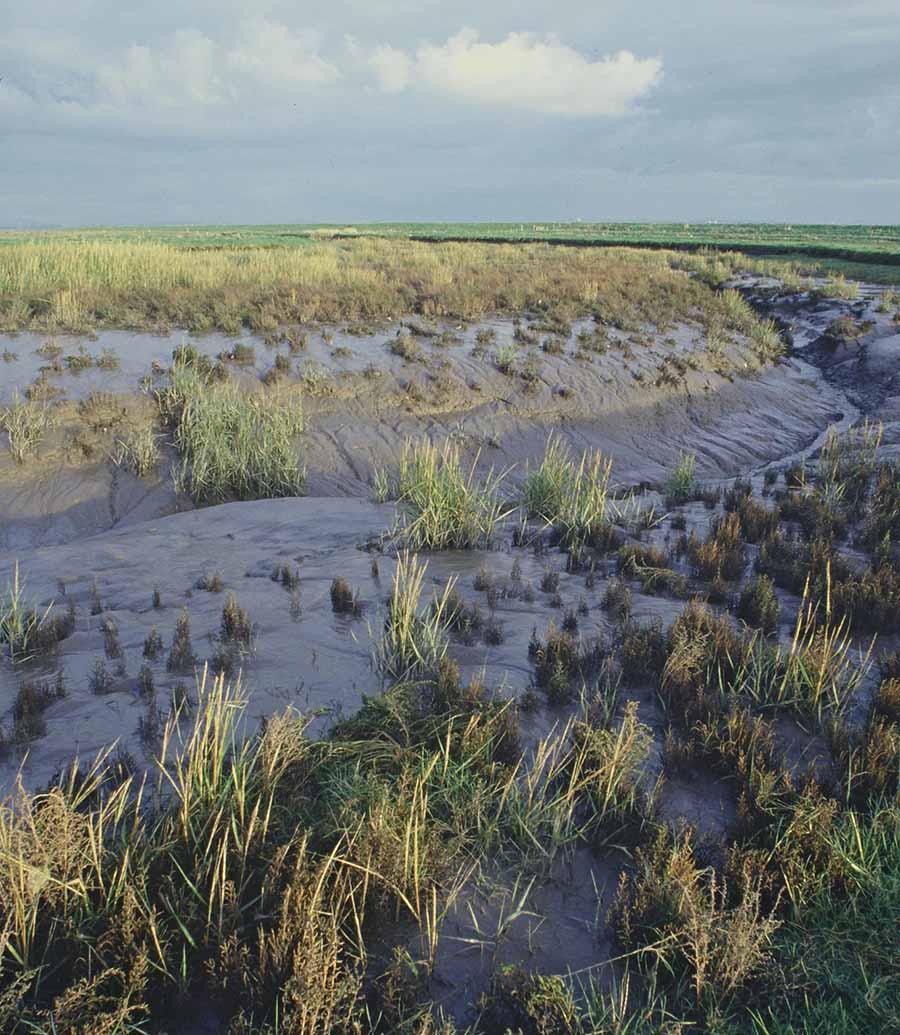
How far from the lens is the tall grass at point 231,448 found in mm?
9531

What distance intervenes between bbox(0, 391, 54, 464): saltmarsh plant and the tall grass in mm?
1679

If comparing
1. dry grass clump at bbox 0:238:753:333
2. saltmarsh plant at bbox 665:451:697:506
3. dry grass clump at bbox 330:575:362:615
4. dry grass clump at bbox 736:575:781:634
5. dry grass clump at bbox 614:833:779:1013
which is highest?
dry grass clump at bbox 0:238:753:333

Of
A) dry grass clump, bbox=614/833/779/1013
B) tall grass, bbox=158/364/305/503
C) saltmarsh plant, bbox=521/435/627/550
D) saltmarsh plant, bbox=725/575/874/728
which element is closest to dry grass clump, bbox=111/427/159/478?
tall grass, bbox=158/364/305/503

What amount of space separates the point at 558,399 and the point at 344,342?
4861mm

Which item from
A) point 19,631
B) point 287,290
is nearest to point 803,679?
point 19,631

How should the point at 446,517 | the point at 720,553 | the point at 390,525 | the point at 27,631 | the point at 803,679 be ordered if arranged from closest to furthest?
the point at 803,679 → the point at 27,631 → the point at 720,553 → the point at 446,517 → the point at 390,525

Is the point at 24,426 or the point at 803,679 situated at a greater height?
the point at 803,679

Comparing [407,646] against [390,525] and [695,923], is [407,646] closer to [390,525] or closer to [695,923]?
[695,923]

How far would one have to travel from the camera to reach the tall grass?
31.3 ft

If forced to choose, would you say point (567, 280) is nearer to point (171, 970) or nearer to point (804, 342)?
point (804, 342)

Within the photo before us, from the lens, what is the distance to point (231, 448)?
1003 cm

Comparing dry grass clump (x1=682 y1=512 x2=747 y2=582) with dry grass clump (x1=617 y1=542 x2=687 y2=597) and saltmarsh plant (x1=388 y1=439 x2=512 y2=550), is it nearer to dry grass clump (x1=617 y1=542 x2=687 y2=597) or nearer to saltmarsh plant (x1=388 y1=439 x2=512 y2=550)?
dry grass clump (x1=617 y1=542 x2=687 y2=597)

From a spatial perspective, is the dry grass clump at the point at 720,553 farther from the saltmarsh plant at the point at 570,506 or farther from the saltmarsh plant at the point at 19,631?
the saltmarsh plant at the point at 19,631

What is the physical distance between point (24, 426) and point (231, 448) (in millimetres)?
2905
